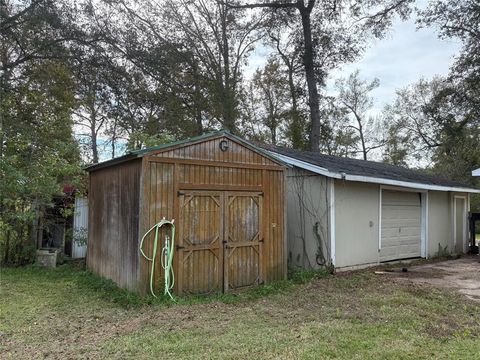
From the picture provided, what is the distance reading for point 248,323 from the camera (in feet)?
16.1

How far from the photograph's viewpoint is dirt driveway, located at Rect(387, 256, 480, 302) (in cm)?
710

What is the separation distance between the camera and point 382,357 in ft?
12.5

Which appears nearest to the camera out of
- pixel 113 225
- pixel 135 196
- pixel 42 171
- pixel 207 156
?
pixel 135 196

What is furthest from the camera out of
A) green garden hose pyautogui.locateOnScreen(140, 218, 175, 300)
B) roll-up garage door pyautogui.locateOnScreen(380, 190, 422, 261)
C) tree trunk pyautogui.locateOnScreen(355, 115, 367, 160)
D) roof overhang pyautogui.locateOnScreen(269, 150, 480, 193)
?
tree trunk pyautogui.locateOnScreen(355, 115, 367, 160)

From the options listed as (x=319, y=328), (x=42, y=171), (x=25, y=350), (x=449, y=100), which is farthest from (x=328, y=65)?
(x=25, y=350)

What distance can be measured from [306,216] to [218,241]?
2.87 m

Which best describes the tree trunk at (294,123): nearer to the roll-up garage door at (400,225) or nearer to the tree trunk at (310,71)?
the tree trunk at (310,71)

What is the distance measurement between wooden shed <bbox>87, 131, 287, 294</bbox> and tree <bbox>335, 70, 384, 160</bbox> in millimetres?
22959

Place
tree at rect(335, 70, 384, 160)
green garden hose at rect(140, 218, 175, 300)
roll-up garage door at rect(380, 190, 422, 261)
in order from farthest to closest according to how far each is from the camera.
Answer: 1. tree at rect(335, 70, 384, 160)
2. roll-up garage door at rect(380, 190, 422, 261)
3. green garden hose at rect(140, 218, 175, 300)

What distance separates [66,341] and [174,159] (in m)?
2.89

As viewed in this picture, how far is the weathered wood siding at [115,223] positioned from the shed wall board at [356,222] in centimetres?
429

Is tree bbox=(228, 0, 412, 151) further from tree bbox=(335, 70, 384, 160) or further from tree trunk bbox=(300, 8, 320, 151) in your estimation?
tree bbox=(335, 70, 384, 160)

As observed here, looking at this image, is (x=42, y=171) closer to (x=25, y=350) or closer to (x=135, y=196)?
(x=135, y=196)

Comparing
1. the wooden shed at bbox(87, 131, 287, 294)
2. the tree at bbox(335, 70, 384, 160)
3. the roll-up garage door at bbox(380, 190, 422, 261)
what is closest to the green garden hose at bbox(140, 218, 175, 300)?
the wooden shed at bbox(87, 131, 287, 294)
